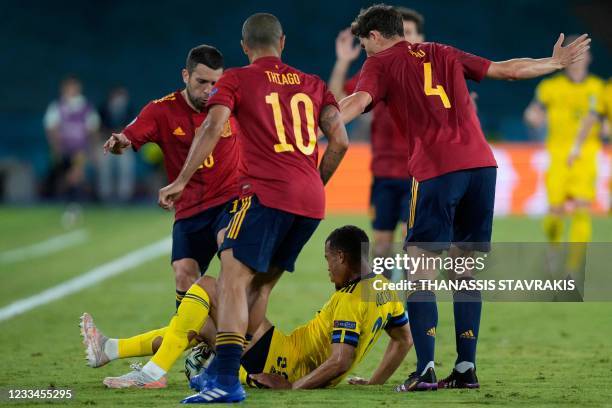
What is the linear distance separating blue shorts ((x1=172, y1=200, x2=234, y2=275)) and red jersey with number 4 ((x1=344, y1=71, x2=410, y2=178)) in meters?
2.81

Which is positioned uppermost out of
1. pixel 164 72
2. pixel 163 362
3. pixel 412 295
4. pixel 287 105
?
pixel 164 72

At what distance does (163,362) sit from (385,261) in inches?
129

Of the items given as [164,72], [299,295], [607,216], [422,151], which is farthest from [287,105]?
[164,72]

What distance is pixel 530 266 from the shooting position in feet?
43.7

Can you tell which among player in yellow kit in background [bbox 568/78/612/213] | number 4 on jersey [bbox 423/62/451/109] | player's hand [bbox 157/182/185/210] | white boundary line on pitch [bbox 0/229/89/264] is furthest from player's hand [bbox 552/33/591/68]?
white boundary line on pitch [bbox 0/229/89/264]

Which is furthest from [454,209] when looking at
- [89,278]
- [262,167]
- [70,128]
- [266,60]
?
[70,128]

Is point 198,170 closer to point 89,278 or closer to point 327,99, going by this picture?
point 327,99

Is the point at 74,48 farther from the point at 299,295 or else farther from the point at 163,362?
the point at 163,362

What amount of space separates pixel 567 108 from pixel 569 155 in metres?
0.93

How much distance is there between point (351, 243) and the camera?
6.89 meters

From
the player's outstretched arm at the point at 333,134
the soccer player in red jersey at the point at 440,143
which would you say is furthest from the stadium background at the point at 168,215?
the player's outstretched arm at the point at 333,134

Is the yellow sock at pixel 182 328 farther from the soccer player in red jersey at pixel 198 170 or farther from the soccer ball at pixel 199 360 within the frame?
the soccer player in red jersey at pixel 198 170

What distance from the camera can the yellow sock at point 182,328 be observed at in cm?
679

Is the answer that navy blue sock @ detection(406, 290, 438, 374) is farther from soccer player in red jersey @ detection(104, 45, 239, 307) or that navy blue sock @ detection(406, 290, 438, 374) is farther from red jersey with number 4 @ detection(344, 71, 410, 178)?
red jersey with number 4 @ detection(344, 71, 410, 178)
